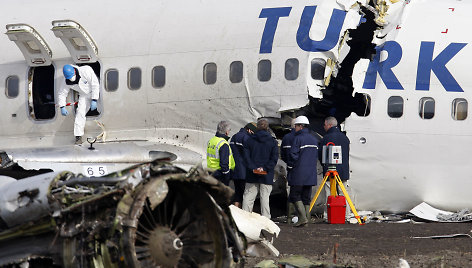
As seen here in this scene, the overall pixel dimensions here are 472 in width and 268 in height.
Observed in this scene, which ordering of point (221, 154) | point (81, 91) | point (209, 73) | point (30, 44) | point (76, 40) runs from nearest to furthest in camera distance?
1. point (221, 154)
2. point (209, 73)
3. point (81, 91)
4. point (76, 40)
5. point (30, 44)

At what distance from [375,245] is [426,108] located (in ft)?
12.4

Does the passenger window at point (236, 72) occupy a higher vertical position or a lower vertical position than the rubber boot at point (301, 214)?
higher

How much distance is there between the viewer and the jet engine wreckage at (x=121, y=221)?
24.4ft

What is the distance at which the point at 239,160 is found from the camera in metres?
15.7

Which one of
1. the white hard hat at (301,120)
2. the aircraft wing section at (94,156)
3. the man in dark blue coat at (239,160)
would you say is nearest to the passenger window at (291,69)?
the white hard hat at (301,120)

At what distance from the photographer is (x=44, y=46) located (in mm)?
17594

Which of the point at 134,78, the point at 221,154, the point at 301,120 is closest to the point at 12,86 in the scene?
the point at 134,78

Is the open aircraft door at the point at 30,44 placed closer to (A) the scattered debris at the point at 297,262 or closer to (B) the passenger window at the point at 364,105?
(B) the passenger window at the point at 364,105

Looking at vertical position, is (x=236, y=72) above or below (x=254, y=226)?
above

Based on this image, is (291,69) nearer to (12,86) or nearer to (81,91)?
(81,91)

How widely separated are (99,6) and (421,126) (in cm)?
750

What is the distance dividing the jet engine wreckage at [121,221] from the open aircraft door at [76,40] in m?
8.70

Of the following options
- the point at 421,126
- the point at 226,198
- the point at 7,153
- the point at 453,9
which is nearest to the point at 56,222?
the point at 226,198

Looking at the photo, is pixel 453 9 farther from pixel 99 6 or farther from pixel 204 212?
pixel 204 212
